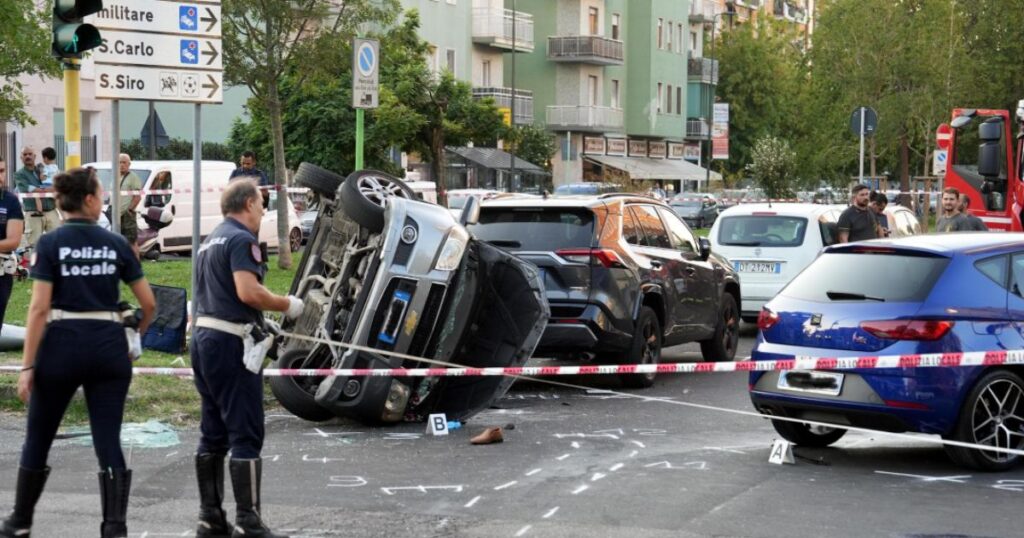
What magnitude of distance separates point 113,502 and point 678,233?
28.7 ft

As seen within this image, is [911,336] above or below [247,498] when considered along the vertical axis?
above

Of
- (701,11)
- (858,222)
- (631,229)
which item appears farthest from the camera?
(701,11)

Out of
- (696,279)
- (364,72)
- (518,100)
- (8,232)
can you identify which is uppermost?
(518,100)

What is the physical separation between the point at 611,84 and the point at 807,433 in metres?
66.3

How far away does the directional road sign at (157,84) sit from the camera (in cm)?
1284

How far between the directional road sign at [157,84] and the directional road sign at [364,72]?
2476mm

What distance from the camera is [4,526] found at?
7.04m

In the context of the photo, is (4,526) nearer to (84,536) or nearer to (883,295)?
(84,536)

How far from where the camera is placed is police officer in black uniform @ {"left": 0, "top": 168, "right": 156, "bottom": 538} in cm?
684

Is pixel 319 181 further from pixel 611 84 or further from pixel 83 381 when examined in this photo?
pixel 611 84

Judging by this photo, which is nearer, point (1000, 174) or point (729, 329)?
point (729, 329)

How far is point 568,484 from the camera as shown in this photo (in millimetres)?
8711

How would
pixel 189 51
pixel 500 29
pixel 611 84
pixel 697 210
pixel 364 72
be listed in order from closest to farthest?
1. pixel 189 51
2. pixel 364 72
3. pixel 697 210
4. pixel 500 29
5. pixel 611 84

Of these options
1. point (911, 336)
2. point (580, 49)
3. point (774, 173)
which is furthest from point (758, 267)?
point (580, 49)
